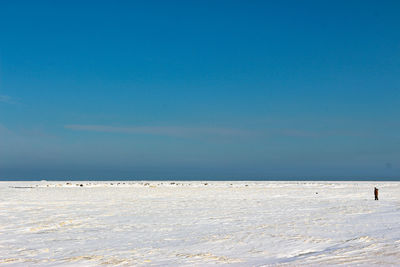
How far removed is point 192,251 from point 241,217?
7.60 m

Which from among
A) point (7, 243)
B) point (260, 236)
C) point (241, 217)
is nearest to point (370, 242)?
point (260, 236)

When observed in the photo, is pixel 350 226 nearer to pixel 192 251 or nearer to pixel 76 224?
pixel 192 251

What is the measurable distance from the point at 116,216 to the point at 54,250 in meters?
7.79

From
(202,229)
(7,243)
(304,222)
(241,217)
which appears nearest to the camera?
(7,243)

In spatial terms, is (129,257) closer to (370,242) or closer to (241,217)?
(370,242)

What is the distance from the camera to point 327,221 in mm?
16359

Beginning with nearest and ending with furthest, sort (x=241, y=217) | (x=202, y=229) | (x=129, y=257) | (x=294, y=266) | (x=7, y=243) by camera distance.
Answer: (x=294, y=266), (x=129, y=257), (x=7, y=243), (x=202, y=229), (x=241, y=217)

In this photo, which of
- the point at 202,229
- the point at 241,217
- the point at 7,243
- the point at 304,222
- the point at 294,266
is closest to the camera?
the point at 294,266

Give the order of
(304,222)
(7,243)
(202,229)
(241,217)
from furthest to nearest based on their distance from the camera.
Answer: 1. (241,217)
2. (304,222)
3. (202,229)
4. (7,243)

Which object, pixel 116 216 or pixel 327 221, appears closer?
pixel 327 221

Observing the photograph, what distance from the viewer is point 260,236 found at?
13.0 m

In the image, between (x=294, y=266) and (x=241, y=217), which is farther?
(x=241, y=217)

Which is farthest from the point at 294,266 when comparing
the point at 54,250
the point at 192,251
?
the point at 54,250

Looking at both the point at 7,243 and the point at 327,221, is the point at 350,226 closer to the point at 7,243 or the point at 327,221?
the point at 327,221
